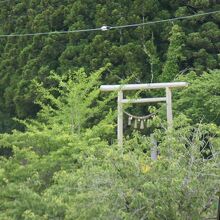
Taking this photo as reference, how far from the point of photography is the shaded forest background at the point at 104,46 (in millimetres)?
16203

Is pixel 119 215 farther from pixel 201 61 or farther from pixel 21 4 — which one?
pixel 21 4

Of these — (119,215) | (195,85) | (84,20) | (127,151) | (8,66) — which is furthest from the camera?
(8,66)

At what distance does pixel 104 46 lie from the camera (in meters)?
17.1

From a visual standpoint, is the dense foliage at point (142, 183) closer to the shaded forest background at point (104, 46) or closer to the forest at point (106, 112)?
the forest at point (106, 112)

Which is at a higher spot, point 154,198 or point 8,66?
point 8,66

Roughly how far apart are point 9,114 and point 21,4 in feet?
12.1

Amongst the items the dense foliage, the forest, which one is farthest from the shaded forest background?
the dense foliage

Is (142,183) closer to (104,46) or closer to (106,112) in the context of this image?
(106,112)

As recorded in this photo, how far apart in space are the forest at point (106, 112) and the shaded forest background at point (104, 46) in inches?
1.3

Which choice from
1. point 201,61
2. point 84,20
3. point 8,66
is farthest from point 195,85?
point 8,66

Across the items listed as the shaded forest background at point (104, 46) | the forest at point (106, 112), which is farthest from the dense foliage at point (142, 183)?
the shaded forest background at point (104, 46)

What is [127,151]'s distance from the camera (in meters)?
6.59

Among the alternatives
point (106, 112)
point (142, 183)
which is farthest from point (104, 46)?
point (142, 183)

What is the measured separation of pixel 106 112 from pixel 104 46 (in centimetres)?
293
